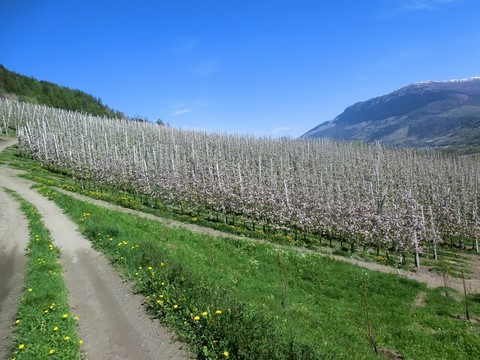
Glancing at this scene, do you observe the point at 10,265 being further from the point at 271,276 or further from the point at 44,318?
the point at 271,276

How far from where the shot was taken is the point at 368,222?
4478 centimetres

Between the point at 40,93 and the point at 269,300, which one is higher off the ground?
the point at 40,93

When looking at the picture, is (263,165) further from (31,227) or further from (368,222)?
(31,227)

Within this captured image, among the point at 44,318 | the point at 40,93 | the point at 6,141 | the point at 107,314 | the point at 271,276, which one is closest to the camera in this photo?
the point at 44,318

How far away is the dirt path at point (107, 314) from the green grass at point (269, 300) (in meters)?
0.55

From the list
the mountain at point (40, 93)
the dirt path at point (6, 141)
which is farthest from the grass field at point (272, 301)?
the mountain at point (40, 93)

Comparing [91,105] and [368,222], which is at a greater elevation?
[91,105]

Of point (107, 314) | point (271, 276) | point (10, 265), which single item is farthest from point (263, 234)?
point (107, 314)

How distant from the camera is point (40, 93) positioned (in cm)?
17875

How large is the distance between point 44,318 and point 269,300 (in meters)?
11.1

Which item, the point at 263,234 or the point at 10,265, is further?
the point at 263,234

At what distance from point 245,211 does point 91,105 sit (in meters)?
175

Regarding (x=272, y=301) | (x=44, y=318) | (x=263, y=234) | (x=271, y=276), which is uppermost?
(x=44, y=318)

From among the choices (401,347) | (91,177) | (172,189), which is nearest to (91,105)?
(91,177)
